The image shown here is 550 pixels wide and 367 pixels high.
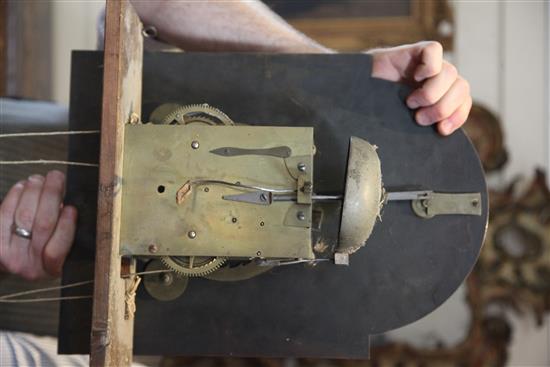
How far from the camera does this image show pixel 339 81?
138cm

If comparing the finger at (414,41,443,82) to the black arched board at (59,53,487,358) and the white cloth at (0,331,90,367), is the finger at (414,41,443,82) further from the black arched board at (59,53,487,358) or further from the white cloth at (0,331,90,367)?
the white cloth at (0,331,90,367)

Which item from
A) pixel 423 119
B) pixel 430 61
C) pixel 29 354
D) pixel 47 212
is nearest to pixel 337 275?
pixel 423 119

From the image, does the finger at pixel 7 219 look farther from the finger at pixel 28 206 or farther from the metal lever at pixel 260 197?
the metal lever at pixel 260 197

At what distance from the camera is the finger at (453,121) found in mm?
1347

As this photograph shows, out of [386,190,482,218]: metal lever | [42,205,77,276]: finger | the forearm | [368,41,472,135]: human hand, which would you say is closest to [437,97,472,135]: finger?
[368,41,472,135]: human hand

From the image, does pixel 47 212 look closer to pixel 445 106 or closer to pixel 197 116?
pixel 197 116

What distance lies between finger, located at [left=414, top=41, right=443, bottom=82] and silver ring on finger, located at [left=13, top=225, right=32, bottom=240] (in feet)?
2.90

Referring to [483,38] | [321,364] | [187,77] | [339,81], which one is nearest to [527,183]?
[483,38]

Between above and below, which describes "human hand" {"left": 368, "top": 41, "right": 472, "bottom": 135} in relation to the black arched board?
above

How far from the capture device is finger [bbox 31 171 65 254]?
4.49 ft

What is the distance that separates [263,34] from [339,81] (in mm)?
252

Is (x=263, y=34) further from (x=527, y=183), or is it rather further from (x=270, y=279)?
(x=527, y=183)

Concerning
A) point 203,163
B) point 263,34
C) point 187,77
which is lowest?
point 203,163

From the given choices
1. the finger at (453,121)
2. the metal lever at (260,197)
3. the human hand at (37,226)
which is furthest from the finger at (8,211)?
the finger at (453,121)
